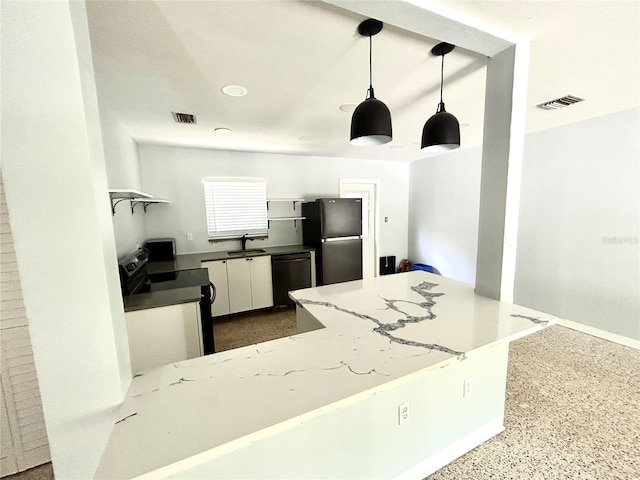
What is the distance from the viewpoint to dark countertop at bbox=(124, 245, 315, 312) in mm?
1797

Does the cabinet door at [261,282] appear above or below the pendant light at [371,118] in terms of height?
below

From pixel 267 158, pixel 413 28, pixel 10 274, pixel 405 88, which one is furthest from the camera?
pixel 267 158

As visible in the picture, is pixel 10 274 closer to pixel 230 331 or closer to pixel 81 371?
pixel 81 371

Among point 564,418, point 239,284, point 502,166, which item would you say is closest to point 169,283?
point 239,284

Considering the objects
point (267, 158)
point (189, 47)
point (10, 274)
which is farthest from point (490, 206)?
point (267, 158)

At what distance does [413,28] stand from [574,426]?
276cm

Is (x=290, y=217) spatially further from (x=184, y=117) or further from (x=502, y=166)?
(x=502, y=166)

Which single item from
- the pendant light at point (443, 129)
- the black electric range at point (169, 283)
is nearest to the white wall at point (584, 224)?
the pendant light at point (443, 129)

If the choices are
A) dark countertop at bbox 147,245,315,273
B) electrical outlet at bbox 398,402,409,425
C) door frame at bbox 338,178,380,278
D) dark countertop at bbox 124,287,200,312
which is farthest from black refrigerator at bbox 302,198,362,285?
electrical outlet at bbox 398,402,409,425

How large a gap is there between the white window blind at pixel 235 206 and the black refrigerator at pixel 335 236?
2.61 ft

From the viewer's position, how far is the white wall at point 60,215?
1.94ft

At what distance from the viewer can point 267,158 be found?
4184 mm

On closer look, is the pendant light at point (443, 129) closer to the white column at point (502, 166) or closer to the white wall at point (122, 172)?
the white column at point (502, 166)

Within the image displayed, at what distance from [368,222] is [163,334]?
416 cm
